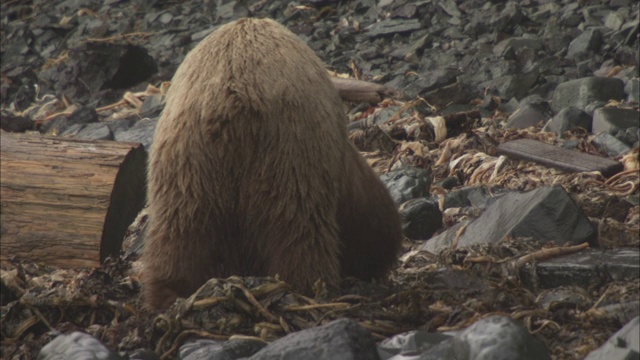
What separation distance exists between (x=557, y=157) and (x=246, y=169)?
12.3 feet

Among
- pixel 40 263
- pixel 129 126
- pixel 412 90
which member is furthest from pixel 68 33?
pixel 40 263

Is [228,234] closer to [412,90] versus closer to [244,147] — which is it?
[244,147]

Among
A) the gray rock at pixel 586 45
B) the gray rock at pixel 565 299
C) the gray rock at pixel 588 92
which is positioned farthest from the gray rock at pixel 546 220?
the gray rock at pixel 586 45

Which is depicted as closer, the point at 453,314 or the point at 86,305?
the point at 453,314

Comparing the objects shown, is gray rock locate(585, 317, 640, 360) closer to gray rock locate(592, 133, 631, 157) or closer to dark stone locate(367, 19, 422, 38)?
gray rock locate(592, 133, 631, 157)

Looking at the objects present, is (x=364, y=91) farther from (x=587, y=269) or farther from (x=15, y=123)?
(x=587, y=269)

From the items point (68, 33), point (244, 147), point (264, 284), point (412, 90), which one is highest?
point (244, 147)

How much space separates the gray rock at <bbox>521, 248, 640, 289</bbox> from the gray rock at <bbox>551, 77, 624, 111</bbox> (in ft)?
15.1

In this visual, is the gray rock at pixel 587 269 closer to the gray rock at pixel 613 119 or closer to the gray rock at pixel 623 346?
the gray rock at pixel 623 346

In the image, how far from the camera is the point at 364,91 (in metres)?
10.7

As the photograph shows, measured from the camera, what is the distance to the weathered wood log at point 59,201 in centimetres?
602

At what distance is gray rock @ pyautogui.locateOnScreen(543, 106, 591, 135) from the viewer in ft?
29.7

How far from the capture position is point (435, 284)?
5.40 meters

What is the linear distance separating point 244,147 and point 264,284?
631mm
